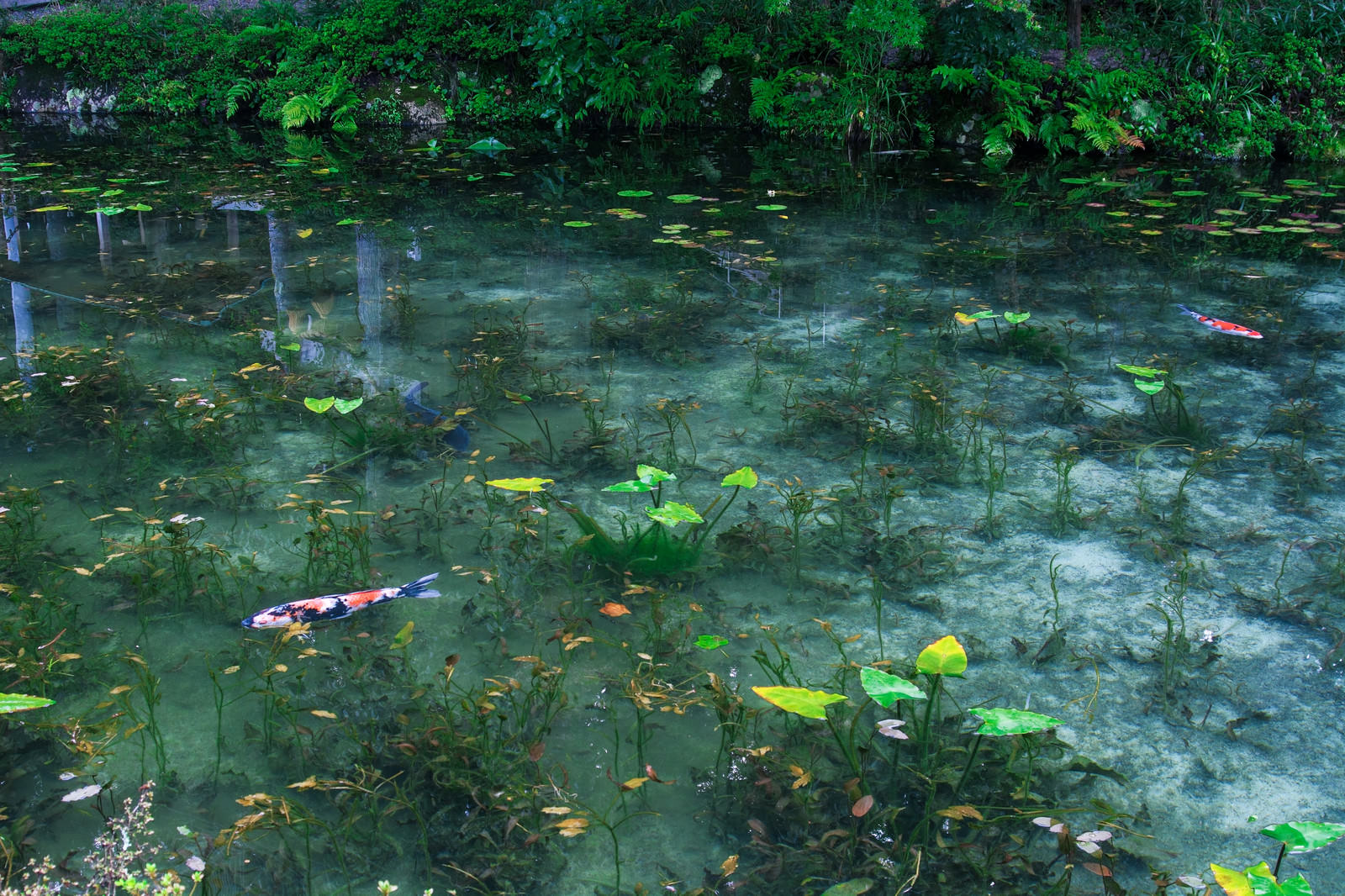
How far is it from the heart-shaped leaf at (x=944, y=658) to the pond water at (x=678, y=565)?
13mm

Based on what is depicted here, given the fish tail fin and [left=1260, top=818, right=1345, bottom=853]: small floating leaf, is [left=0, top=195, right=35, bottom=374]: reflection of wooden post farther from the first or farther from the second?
[left=1260, top=818, right=1345, bottom=853]: small floating leaf

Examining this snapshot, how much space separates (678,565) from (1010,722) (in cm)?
127

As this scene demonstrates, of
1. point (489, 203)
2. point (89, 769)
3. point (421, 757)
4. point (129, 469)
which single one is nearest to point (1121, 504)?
point (421, 757)

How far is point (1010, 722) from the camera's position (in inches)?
71.3

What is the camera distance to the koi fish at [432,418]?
3617mm

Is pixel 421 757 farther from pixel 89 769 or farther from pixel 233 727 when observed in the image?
pixel 89 769

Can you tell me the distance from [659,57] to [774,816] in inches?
423

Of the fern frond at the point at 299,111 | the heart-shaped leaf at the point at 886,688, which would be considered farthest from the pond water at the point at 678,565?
the fern frond at the point at 299,111

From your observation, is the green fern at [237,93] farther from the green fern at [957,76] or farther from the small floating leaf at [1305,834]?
the small floating leaf at [1305,834]

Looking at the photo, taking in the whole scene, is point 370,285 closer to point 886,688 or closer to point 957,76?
point 886,688

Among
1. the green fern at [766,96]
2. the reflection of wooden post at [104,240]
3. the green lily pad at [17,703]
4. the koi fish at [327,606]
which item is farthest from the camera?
the green fern at [766,96]

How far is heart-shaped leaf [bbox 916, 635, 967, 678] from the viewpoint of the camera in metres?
1.90

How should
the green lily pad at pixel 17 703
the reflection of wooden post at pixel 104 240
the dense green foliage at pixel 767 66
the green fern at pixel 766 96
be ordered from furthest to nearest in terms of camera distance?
the green fern at pixel 766 96 → the dense green foliage at pixel 767 66 → the reflection of wooden post at pixel 104 240 → the green lily pad at pixel 17 703

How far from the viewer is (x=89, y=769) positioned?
2.16 m
